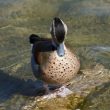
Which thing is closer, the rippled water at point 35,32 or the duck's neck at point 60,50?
the duck's neck at point 60,50

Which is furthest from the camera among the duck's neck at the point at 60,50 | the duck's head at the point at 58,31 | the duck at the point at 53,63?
the duck at the point at 53,63

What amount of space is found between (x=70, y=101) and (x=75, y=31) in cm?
338

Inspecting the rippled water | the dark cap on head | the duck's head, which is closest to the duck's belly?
the duck's head

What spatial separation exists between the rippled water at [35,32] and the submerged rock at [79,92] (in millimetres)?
188

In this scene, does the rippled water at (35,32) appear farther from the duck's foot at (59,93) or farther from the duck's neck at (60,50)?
the duck's neck at (60,50)

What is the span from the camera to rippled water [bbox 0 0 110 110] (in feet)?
21.5

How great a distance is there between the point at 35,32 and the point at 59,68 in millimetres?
3633

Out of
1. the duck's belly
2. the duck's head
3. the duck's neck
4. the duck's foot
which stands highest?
the duck's head

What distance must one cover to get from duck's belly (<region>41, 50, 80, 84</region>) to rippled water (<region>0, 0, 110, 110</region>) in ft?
1.91

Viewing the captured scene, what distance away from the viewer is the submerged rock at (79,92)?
18.9 ft

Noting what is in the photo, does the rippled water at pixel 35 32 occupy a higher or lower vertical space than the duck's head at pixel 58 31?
lower

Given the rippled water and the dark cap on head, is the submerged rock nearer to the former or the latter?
the rippled water

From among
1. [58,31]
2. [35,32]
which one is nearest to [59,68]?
[58,31]

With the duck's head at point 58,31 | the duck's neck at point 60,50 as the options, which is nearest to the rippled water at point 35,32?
the duck's neck at point 60,50
